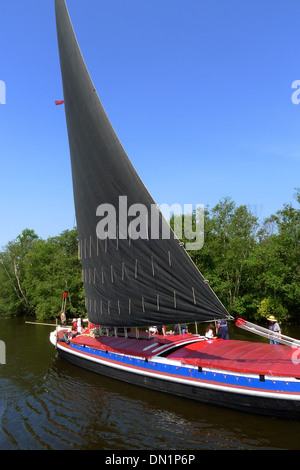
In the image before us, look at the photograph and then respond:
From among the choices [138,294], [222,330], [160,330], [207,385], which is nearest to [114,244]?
[138,294]

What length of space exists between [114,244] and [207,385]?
672 cm

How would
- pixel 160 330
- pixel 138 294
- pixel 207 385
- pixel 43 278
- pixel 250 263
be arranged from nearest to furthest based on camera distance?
pixel 207 385 < pixel 138 294 < pixel 160 330 < pixel 250 263 < pixel 43 278

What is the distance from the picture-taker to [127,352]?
13.5m

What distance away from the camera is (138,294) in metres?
12.4

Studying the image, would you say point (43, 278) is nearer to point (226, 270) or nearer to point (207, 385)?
point (226, 270)

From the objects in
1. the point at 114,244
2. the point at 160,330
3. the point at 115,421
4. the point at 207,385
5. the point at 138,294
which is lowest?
the point at 115,421

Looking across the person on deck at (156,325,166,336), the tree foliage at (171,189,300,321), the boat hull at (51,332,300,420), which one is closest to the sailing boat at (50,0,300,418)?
the boat hull at (51,332,300,420)

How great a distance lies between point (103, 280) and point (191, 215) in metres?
27.8

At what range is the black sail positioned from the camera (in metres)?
11.0

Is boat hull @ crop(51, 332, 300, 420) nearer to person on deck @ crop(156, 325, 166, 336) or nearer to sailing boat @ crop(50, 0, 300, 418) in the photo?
sailing boat @ crop(50, 0, 300, 418)

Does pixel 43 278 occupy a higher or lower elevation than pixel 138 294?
lower

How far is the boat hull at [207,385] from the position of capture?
9280 mm

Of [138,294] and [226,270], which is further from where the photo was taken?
[226,270]
